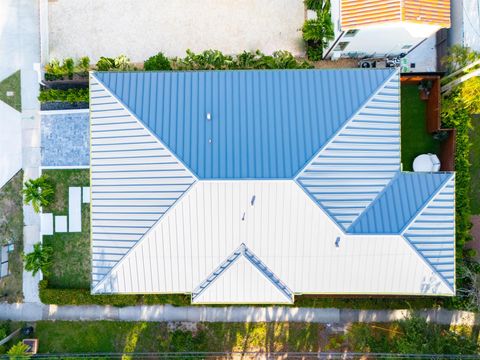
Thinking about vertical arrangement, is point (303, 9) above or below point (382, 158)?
above

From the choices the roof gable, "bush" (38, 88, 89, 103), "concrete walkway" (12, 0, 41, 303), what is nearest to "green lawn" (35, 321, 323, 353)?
the roof gable

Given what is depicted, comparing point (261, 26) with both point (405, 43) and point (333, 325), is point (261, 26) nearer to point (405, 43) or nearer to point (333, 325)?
point (405, 43)

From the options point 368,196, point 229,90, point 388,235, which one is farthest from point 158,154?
point 388,235

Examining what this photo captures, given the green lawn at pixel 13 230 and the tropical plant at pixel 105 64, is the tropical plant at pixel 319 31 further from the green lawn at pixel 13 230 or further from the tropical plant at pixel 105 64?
the green lawn at pixel 13 230

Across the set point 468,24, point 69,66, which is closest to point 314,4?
point 468,24

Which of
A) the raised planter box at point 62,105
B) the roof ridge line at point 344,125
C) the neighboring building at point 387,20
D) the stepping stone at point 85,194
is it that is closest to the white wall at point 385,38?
the neighboring building at point 387,20

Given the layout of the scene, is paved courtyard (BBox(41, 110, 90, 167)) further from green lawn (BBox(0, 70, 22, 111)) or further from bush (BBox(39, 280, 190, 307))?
bush (BBox(39, 280, 190, 307))

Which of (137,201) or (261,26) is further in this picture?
(261,26)

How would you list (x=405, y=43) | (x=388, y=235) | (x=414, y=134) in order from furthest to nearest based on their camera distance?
(x=414, y=134), (x=405, y=43), (x=388, y=235)
